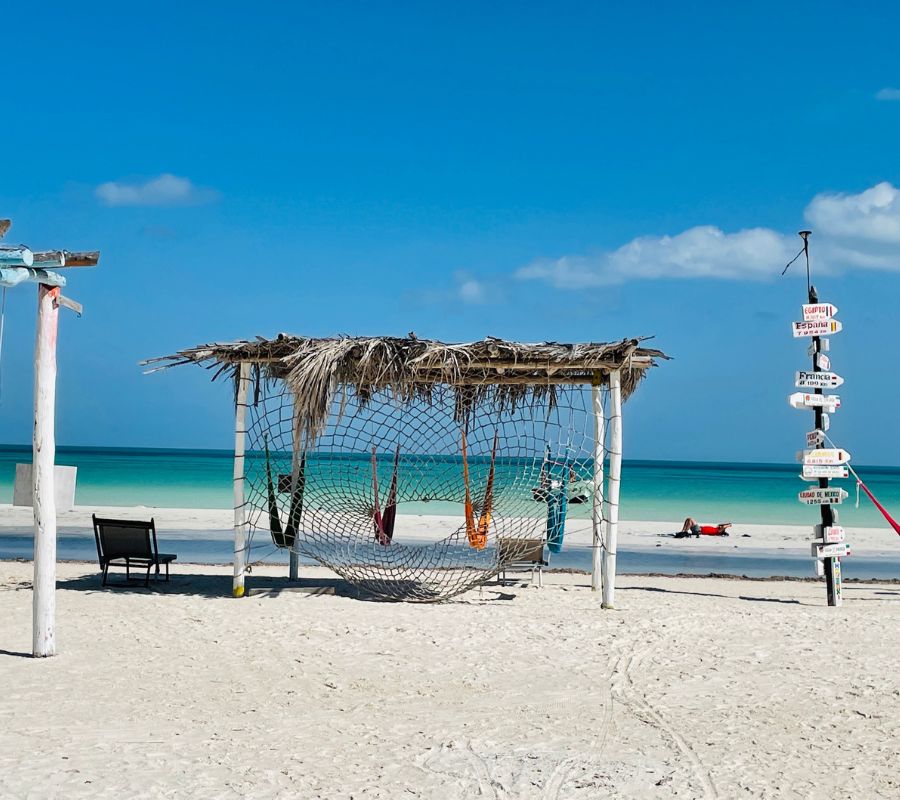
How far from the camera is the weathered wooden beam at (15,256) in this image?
4578 mm

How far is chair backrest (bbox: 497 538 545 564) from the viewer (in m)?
6.68

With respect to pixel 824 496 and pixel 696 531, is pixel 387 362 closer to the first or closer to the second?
pixel 824 496

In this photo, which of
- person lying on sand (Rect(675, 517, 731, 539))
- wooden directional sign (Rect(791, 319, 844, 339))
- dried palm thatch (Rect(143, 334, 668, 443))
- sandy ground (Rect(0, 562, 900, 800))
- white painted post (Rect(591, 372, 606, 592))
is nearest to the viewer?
sandy ground (Rect(0, 562, 900, 800))

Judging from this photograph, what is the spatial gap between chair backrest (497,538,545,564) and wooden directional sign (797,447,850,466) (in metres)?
2.15

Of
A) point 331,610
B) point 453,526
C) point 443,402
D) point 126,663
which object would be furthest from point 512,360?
point 453,526

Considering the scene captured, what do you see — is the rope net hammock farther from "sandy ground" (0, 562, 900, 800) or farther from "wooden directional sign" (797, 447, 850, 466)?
"wooden directional sign" (797, 447, 850, 466)

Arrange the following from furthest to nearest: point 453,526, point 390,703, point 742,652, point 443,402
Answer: point 453,526, point 443,402, point 742,652, point 390,703

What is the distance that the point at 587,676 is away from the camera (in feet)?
15.6

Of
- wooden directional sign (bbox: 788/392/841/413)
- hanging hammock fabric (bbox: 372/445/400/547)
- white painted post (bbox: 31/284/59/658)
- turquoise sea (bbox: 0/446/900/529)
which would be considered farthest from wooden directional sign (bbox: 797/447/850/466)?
turquoise sea (bbox: 0/446/900/529)

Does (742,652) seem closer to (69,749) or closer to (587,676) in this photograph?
(587,676)

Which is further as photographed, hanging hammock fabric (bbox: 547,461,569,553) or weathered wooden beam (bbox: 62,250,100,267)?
hanging hammock fabric (bbox: 547,461,569,553)

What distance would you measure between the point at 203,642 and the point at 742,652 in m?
3.16

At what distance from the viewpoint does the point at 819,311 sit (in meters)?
7.13

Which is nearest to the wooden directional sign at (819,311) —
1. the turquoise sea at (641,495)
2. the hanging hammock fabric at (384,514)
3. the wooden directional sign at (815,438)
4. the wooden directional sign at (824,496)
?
the wooden directional sign at (815,438)
